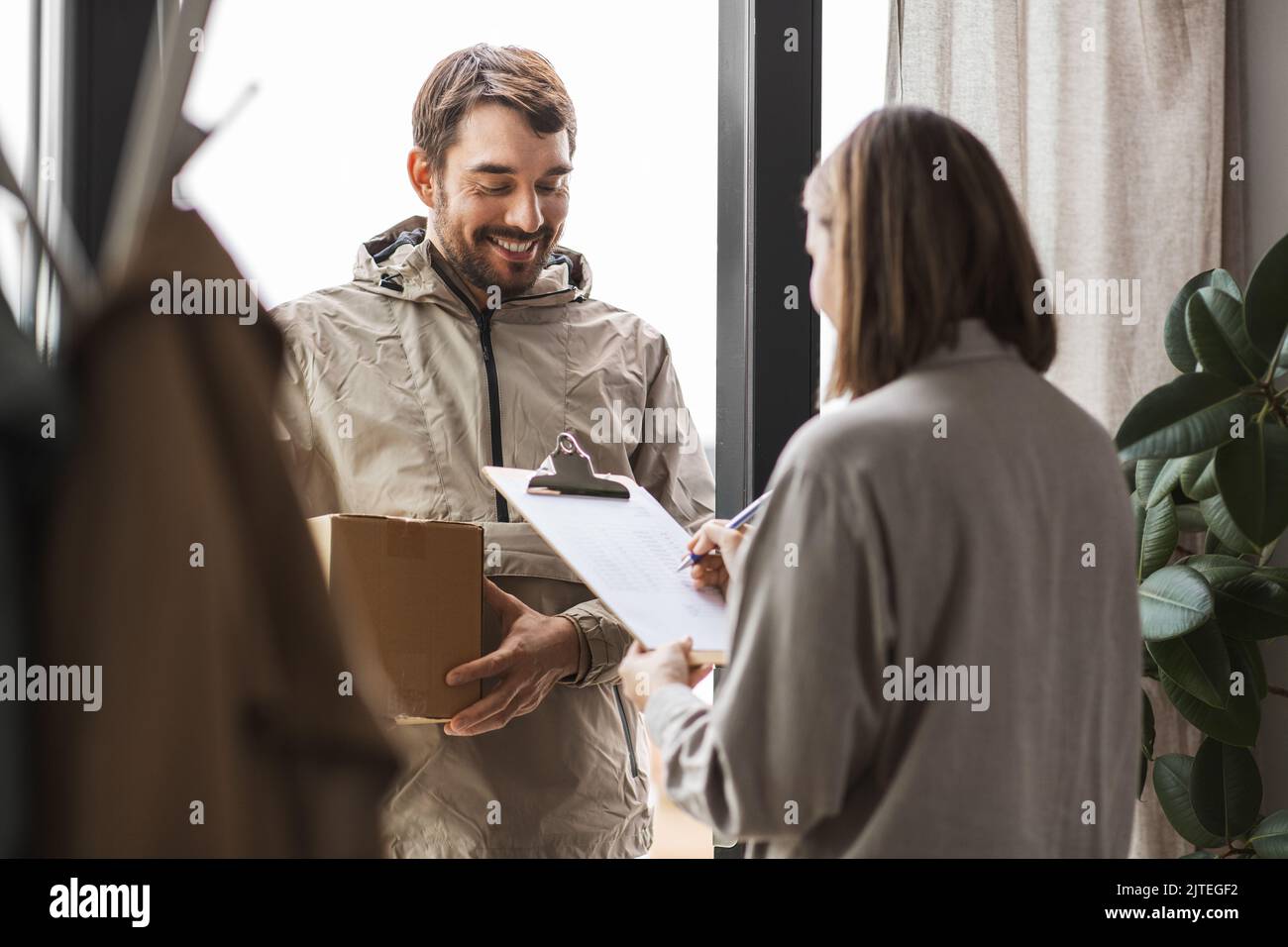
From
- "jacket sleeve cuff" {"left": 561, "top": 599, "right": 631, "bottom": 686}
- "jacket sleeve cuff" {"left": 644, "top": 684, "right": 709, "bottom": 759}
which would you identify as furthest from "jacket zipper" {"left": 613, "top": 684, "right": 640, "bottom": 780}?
"jacket sleeve cuff" {"left": 644, "top": 684, "right": 709, "bottom": 759}

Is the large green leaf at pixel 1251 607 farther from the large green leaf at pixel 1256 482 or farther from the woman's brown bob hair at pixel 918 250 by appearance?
the woman's brown bob hair at pixel 918 250

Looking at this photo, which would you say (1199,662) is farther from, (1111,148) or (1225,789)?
(1111,148)

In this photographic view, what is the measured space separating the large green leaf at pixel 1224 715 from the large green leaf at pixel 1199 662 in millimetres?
32

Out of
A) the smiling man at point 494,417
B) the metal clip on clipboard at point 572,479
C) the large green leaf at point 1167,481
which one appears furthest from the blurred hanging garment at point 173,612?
the large green leaf at point 1167,481

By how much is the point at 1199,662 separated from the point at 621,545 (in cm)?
108

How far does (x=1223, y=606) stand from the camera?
1.89 meters

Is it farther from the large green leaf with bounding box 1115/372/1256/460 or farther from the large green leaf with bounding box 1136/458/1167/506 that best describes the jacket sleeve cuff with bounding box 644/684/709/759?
the large green leaf with bounding box 1136/458/1167/506

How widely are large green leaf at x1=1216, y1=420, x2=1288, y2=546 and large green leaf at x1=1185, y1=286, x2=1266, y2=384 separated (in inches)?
4.1

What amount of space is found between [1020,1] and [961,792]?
5.59 ft

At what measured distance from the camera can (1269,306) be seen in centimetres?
184

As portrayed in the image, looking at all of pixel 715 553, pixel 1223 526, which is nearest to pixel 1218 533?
pixel 1223 526

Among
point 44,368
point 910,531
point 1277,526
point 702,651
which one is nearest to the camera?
point 44,368
